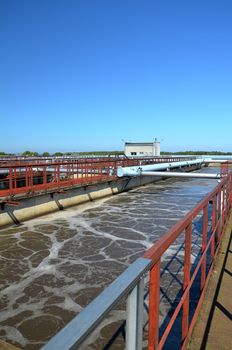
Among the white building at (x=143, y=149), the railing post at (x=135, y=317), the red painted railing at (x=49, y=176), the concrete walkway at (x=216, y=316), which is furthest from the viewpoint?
the white building at (x=143, y=149)

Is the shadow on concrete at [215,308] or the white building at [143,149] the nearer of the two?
the shadow on concrete at [215,308]

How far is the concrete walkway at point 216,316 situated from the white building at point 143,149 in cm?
4445

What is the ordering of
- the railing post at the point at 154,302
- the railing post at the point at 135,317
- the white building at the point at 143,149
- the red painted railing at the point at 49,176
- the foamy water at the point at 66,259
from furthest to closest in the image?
the white building at the point at 143,149 → the red painted railing at the point at 49,176 → the foamy water at the point at 66,259 → the railing post at the point at 154,302 → the railing post at the point at 135,317

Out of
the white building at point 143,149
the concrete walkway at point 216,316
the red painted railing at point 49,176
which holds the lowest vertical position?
the concrete walkway at point 216,316

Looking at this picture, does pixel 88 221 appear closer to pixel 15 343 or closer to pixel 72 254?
pixel 72 254

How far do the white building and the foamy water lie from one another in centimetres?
3353

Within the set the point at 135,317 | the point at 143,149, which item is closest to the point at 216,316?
the point at 135,317

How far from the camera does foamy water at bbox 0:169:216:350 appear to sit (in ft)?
17.4

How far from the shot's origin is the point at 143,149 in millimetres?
48781

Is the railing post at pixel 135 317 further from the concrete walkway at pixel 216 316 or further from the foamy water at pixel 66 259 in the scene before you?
the foamy water at pixel 66 259

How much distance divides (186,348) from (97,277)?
4577mm

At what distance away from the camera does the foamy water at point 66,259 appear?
5297 mm

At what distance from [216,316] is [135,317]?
2.02m

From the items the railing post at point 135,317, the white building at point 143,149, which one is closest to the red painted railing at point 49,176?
the railing post at point 135,317
